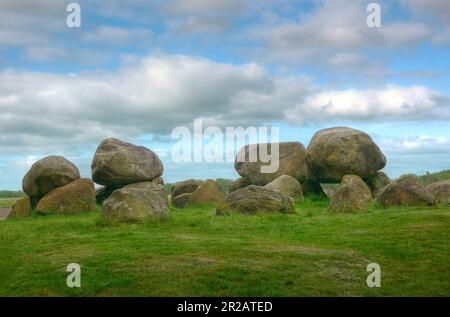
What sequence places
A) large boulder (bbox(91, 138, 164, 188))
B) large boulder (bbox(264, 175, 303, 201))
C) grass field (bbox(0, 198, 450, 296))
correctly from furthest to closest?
large boulder (bbox(91, 138, 164, 188)) < large boulder (bbox(264, 175, 303, 201)) < grass field (bbox(0, 198, 450, 296))

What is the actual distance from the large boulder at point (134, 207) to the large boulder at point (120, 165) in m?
11.1

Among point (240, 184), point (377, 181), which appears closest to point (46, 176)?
point (240, 184)

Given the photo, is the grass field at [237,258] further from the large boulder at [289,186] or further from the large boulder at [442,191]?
the large boulder at [289,186]

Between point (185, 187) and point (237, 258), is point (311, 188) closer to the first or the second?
point (185, 187)

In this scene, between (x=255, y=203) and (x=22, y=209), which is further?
(x=22, y=209)

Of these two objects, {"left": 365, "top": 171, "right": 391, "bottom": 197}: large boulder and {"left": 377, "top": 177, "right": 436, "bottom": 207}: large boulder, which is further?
{"left": 365, "top": 171, "right": 391, "bottom": 197}: large boulder

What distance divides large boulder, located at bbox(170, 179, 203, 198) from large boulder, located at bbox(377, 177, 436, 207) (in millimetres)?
15461

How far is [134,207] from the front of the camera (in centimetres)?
2305

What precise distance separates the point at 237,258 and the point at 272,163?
24.8 m

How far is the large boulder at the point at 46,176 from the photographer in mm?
33000

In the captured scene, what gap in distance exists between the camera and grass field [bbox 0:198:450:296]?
13.1m

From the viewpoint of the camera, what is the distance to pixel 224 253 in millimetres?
15914

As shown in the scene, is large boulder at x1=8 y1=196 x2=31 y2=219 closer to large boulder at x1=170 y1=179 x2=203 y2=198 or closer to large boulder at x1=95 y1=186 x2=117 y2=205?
large boulder at x1=95 y1=186 x2=117 y2=205

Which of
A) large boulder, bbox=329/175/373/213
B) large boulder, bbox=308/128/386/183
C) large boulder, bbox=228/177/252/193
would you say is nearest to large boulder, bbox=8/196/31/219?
large boulder, bbox=228/177/252/193
